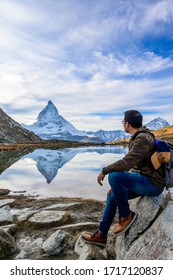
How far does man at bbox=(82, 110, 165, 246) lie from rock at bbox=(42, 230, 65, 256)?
89.7 inches

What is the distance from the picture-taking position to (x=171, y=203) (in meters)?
8.47

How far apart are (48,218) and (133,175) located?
236 inches

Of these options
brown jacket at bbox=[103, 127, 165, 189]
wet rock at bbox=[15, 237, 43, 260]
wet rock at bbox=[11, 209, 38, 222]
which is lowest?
wet rock at bbox=[15, 237, 43, 260]

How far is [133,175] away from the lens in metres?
8.02

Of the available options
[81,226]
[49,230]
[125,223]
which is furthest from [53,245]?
[125,223]

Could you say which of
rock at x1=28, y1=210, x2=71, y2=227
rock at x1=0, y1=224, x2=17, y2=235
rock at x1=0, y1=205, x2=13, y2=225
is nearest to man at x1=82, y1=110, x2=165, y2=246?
rock at x1=28, y1=210, x2=71, y2=227

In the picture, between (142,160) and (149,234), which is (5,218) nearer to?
(149,234)

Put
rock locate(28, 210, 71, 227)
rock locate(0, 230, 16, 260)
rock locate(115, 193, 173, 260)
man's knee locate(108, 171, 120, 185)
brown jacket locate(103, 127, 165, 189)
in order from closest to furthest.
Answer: rock locate(115, 193, 173, 260), brown jacket locate(103, 127, 165, 189), man's knee locate(108, 171, 120, 185), rock locate(0, 230, 16, 260), rock locate(28, 210, 71, 227)

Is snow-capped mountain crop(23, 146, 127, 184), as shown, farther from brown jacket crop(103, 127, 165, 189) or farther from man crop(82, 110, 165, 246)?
brown jacket crop(103, 127, 165, 189)

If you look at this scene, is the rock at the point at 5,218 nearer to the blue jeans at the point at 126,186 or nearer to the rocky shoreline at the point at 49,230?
the rocky shoreline at the point at 49,230

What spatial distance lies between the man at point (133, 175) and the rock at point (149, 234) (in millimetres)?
248

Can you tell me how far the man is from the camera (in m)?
7.66

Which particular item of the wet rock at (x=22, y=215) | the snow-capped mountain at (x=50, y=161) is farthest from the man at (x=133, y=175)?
the snow-capped mountain at (x=50, y=161)
